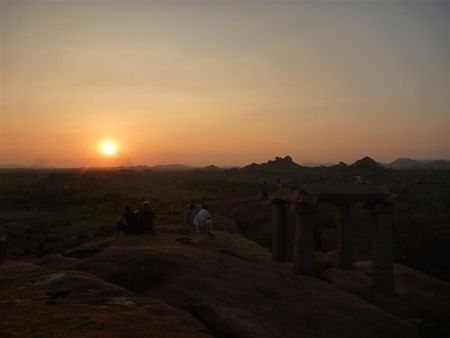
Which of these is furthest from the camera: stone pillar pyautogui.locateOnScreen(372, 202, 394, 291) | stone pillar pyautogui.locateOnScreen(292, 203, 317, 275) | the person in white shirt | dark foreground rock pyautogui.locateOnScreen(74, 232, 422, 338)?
the person in white shirt

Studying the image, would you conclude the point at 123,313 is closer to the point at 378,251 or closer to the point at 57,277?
the point at 57,277

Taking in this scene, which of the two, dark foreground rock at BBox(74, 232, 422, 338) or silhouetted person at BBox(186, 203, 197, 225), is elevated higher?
silhouetted person at BBox(186, 203, 197, 225)

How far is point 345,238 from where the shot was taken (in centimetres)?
1833

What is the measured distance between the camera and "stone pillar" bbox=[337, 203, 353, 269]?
1803 cm

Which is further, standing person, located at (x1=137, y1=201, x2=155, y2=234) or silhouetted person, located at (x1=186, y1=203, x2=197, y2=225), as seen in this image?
silhouetted person, located at (x1=186, y1=203, x2=197, y2=225)

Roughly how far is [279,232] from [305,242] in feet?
9.34

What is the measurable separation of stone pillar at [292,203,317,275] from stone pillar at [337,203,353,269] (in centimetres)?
306

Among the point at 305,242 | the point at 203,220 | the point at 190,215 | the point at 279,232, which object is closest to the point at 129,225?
the point at 203,220

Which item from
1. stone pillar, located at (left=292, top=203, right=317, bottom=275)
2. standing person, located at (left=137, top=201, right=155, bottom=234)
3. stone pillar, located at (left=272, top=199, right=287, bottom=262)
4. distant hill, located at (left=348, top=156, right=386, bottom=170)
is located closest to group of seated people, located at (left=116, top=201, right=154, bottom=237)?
standing person, located at (left=137, top=201, right=155, bottom=234)

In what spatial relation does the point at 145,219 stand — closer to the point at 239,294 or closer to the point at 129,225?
the point at 129,225

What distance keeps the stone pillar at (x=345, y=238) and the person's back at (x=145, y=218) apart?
7.17 m

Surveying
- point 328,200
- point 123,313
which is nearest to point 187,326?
point 123,313

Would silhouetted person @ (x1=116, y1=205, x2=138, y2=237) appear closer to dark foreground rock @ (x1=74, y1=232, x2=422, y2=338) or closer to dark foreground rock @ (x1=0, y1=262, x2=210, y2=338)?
dark foreground rock @ (x1=74, y1=232, x2=422, y2=338)

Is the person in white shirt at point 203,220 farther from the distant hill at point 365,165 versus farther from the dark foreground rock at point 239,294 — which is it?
the distant hill at point 365,165
